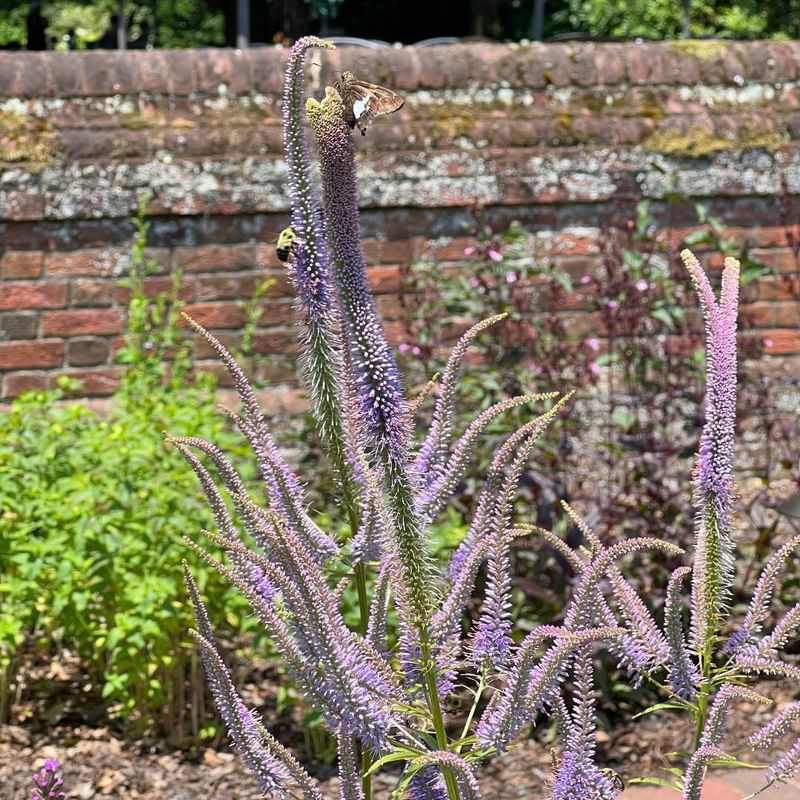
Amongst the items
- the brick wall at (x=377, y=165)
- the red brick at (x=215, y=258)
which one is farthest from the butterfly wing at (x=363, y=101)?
the red brick at (x=215, y=258)

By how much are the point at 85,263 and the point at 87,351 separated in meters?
0.36

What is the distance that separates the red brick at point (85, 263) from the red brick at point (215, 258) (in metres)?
0.25

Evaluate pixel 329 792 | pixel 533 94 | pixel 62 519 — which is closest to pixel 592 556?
pixel 329 792

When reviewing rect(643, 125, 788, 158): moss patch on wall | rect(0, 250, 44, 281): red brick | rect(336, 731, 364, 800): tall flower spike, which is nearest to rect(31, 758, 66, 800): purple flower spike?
rect(336, 731, 364, 800): tall flower spike

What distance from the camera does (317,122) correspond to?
4.80 feet

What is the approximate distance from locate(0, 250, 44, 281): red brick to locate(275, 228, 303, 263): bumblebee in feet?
11.9

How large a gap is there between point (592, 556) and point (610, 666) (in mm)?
2255

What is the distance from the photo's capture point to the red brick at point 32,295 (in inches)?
198

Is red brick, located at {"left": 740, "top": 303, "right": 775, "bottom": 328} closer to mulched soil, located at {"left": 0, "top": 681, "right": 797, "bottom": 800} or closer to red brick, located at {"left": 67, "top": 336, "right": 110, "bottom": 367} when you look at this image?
mulched soil, located at {"left": 0, "top": 681, "right": 797, "bottom": 800}

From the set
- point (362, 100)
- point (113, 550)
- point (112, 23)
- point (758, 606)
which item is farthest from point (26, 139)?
point (112, 23)

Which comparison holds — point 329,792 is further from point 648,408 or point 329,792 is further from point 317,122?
point 317,122

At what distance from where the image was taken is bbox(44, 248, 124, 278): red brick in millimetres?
5055

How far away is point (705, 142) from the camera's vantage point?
538cm

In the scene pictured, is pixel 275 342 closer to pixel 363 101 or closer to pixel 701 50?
pixel 701 50
